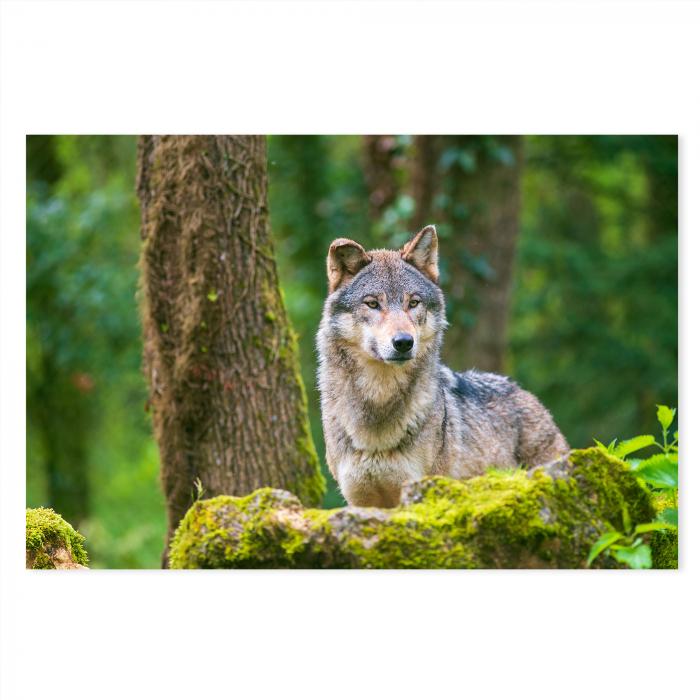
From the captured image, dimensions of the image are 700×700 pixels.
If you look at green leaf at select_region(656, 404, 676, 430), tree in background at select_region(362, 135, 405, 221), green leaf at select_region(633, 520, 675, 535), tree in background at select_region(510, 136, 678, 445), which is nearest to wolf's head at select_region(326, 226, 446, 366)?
green leaf at select_region(656, 404, 676, 430)

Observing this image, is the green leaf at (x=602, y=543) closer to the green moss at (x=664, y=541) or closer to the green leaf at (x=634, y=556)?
the green leaf at (x=634, y=556)

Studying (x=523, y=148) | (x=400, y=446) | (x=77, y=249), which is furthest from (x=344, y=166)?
(x=400, y=446)

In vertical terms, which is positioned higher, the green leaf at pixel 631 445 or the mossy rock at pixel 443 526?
the green leaf at pixel 631 445

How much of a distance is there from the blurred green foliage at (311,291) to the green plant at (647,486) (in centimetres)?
387

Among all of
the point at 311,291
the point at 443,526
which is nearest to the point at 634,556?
the point at 443,526

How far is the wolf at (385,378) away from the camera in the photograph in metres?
5.05

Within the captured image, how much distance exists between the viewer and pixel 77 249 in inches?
386

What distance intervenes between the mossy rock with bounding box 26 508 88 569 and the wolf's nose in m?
2.23

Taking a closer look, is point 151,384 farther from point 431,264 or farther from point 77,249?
point 77,249

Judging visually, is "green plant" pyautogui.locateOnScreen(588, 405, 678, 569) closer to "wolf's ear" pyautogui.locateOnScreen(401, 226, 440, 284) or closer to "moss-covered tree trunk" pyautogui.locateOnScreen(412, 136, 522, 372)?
"wolf's ear" pyautogui.locateOnScreen(401, 226, 440, 284)

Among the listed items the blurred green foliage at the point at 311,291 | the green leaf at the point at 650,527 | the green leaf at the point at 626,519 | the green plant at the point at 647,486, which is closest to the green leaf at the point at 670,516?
the green plant at the point at 647,486

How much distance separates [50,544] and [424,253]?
2714mm

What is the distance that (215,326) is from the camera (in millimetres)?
6000

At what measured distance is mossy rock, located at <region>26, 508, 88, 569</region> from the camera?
5246 mm
